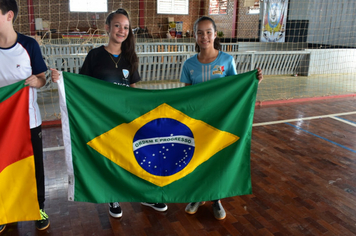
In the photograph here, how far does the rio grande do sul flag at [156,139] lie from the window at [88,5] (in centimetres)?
1300

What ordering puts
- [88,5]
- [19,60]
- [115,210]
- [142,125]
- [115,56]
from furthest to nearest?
[88,5]
[115,210]
[115,56]
[142,125]
[19,60]

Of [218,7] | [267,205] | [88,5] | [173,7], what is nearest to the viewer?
[267,205]

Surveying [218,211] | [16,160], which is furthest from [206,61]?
[16,160]

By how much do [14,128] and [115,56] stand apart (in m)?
0.77

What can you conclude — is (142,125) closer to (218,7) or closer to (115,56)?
(115,56)

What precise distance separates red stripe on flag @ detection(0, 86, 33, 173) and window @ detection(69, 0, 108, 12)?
13.0 metres

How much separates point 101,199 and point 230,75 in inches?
46.9

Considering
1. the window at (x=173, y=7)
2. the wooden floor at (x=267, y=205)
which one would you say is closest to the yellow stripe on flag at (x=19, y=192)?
the wooden floor at (x=267, y=205)

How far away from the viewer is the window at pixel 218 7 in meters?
15.2

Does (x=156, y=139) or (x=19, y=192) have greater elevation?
(x=156, y=139)

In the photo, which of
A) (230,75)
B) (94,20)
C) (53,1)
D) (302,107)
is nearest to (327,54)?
(302,107)

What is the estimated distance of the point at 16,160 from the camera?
1.88 meters

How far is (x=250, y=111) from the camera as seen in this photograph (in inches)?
83.4

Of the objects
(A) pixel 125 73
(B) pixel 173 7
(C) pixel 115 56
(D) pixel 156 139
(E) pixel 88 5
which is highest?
(B) pixel 173 7
